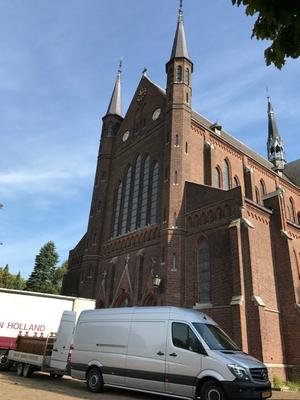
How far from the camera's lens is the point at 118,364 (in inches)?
430

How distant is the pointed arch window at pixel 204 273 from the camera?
65.3 feet

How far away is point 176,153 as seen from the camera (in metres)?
24.2

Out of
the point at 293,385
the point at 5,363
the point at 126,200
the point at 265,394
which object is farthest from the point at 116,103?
the point at 265,394

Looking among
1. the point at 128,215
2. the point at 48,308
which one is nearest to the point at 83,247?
the point at 128,215

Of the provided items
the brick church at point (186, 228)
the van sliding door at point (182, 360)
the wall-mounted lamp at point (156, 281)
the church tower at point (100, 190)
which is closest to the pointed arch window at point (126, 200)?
the brick church at point (186, 228)

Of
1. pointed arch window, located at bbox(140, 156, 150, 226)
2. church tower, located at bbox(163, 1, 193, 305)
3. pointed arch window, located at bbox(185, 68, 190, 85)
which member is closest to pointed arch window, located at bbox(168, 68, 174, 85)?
church tower, located at bbox(163, 1, 193, 305)

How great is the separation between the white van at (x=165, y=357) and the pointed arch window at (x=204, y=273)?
863 centimetres

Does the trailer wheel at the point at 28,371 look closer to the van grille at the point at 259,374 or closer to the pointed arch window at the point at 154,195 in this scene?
the van grille at the point at 259,374

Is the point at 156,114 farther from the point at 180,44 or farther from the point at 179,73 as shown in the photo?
the point at 180,44

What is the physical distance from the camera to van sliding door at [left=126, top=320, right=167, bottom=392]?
9.93 m

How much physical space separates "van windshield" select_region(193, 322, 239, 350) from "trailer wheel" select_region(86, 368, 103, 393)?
361 cm

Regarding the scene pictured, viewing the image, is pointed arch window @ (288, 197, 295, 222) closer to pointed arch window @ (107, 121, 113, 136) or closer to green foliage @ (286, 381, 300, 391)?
pointed arch window @ (107, 121, 113, 136)

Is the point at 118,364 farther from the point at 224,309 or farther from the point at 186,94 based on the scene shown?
the point at 186,94

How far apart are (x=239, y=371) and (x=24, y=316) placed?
11346 mm
